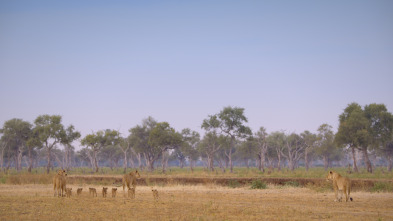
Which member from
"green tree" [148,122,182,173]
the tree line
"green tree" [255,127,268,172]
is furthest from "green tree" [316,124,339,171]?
"green tree" [148,122,182,173]

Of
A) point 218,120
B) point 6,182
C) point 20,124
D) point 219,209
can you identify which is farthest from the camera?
point 20,124

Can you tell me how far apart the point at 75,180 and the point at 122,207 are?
2249cm

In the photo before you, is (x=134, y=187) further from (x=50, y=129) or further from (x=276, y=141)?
(x=276, y=141)

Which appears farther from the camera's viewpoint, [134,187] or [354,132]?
[354,132]

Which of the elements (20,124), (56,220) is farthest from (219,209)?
(20,124)

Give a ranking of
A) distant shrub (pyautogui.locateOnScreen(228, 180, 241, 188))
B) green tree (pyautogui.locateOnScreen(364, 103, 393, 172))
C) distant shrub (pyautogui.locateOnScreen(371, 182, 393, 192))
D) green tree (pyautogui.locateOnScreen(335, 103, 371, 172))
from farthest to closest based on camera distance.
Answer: green tree (pyautogui.locateOnScreen(364, 103, 393, 172))
green tree (pyautogui.locateOnScreen(335, 103, 371, 172))
distant shrub (pyautogui.locateOnScreen(228, 180, 241, 188))
distant shrub (pyautogui.locateOnScreen(371, 182, 393, 192))

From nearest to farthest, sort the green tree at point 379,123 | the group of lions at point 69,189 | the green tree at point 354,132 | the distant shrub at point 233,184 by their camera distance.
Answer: the group of lions at point 69,189 < the distant shrub at point 233,184 < the green tree at point 354,132 < the green tree at point 379,123

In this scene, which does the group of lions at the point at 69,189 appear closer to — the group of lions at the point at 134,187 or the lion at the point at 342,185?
the group of lions at the point at 134,187

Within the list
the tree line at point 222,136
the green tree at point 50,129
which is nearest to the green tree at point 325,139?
the tree line at point 222,136

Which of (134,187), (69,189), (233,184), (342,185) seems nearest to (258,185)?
(233,184)

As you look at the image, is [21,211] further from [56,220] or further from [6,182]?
[6,182]

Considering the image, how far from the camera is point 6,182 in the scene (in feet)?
122

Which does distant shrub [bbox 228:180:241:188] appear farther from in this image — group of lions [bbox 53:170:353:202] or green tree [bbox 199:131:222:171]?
green tree [bbox 199:131:222:171]

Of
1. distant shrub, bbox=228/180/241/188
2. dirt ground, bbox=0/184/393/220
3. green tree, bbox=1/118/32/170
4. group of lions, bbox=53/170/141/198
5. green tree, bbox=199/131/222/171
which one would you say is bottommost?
distant shrub, bbox=228/180/241/188
